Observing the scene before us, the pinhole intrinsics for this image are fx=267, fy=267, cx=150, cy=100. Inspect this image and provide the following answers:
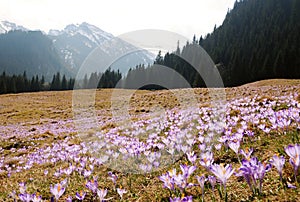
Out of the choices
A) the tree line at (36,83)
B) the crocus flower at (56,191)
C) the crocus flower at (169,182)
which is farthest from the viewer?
the tree line at (36,83)

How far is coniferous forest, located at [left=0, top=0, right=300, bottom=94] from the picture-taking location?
86.6 m

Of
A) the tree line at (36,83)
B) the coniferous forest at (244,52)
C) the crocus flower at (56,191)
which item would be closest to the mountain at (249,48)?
the coniferous forest at (244,52)

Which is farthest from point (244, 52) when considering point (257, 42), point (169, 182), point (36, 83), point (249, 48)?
point (169, 182)

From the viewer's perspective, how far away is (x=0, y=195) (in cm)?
495

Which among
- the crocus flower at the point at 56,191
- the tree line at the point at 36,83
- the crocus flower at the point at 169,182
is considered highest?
the tree line at the point at 36,83

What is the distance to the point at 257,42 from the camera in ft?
358

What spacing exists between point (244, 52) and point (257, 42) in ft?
22.4

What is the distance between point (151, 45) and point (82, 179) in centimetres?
696

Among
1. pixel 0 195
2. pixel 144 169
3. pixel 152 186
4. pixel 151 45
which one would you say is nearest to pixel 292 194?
pixel 152 186

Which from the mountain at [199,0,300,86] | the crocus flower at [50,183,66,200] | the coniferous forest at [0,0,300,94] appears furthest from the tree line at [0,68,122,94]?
the crocus flower at [50,183,66,200]

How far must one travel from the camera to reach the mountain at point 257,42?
84000 mm

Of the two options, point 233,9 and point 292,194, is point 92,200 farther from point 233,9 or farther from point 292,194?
point 233,9

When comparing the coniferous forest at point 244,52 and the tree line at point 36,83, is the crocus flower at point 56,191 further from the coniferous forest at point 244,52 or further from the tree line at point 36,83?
the tree line at point 36,83

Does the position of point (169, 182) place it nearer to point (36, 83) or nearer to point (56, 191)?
point (56, 191)
